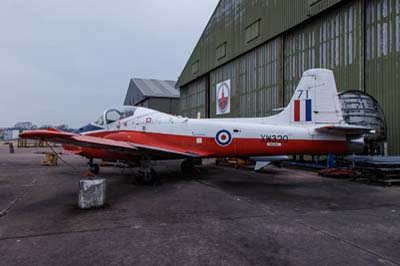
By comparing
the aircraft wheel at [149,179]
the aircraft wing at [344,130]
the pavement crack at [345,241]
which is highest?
the aircraft wing at [344,130]

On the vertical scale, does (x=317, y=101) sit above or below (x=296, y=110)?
above

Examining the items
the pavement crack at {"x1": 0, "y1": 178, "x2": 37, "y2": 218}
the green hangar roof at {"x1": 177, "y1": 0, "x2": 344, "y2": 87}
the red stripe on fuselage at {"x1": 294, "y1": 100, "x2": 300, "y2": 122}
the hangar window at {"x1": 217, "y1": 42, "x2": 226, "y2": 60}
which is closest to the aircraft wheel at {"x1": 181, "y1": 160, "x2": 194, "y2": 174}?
the red stripe on fuselage at {"x1": 294, "y1": 100, "x2": 300, "y2": 122}

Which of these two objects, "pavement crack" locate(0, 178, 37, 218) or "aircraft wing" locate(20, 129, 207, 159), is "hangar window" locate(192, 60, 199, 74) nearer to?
"aircraft wing" locate(20, 129, 207, 159)

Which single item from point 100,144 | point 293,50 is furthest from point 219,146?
point 293,50

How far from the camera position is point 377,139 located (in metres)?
11.8

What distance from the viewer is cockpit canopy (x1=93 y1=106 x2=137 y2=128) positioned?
10.9 meters

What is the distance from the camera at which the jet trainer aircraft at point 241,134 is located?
29.8 feet

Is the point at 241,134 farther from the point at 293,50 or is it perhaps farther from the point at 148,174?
the point at 293,50

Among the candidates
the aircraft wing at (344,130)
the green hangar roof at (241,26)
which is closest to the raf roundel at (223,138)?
the aircraft wing at (344,130)

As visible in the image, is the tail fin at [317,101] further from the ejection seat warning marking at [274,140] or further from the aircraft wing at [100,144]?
the aircraft wing at [100,144]

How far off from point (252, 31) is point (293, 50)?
4.20 m

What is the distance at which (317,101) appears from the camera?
9.44m

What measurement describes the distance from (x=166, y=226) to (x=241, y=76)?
18799mm

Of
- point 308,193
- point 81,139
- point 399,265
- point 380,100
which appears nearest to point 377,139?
point 380,100
